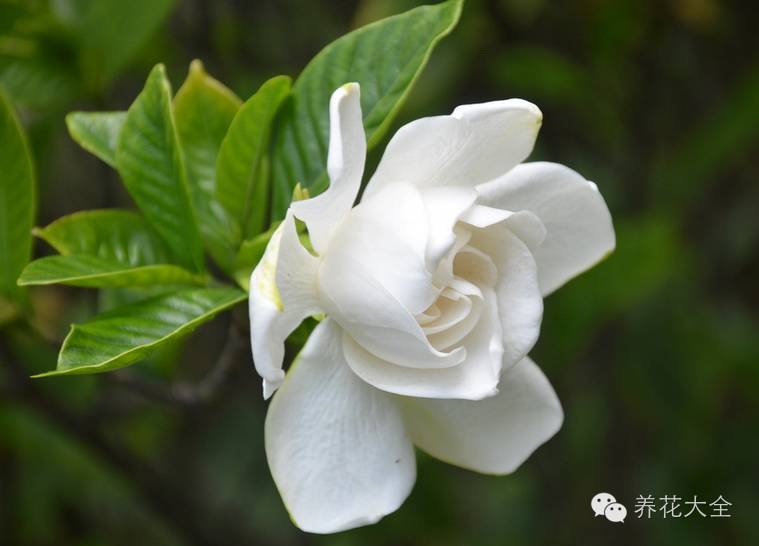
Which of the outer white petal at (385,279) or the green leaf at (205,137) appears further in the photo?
the green leaf at (205,137)

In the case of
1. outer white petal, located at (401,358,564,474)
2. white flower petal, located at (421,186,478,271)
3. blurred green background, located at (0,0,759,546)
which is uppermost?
white flower petal, located at (421,186,478,271)

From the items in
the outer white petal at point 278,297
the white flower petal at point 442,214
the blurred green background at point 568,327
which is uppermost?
the white flower petal at point 442,214

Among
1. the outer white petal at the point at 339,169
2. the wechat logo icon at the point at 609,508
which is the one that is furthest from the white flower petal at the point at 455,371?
the wechat logo icon at the point at 609,508

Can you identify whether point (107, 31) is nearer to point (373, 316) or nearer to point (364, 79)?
point (364, 79)

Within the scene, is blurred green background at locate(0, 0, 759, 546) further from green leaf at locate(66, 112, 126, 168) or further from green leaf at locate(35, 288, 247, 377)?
green leaf at locate(35, 288, 247, 377)

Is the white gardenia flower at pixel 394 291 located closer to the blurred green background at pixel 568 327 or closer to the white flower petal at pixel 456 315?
the white flower petal at pixel 456 315

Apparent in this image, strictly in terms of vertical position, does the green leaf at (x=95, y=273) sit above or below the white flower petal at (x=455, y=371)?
above

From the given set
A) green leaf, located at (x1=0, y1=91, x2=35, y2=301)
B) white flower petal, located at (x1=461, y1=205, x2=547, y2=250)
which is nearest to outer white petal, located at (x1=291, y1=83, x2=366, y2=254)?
white flower petal, located at (x1=461, y1=205, x2=547, y2=250)
